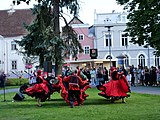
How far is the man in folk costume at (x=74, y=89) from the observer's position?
20.0 metres

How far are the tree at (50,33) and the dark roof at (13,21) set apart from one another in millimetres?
41155

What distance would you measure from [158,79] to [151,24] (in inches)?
201

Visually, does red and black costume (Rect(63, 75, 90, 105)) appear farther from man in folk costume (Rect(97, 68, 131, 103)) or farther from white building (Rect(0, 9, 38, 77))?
white building (Rect(0, 9, 38, 77))

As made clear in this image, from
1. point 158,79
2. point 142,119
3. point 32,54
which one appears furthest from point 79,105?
point 158,79

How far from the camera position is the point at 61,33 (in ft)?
101

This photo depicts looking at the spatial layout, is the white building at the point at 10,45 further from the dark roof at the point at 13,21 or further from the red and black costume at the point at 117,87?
the red and black costume at the point at 117,87

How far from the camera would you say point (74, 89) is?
2003 centimetres

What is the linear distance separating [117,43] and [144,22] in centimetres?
3414

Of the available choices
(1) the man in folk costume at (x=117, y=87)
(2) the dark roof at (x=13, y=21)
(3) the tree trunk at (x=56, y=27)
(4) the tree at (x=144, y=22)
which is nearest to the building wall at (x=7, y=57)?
(2) the dark roof at (x=13, y=21)

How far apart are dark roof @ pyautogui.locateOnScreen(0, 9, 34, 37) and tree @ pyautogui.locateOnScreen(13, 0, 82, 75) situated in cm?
4116

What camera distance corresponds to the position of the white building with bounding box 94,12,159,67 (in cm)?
7150

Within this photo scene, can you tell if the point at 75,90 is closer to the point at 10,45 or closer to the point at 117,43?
the point at 117,43

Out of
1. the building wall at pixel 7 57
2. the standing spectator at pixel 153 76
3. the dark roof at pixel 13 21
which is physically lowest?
the standing spectator at pixel 153 76

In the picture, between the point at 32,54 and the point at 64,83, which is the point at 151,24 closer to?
the point at 32,54
